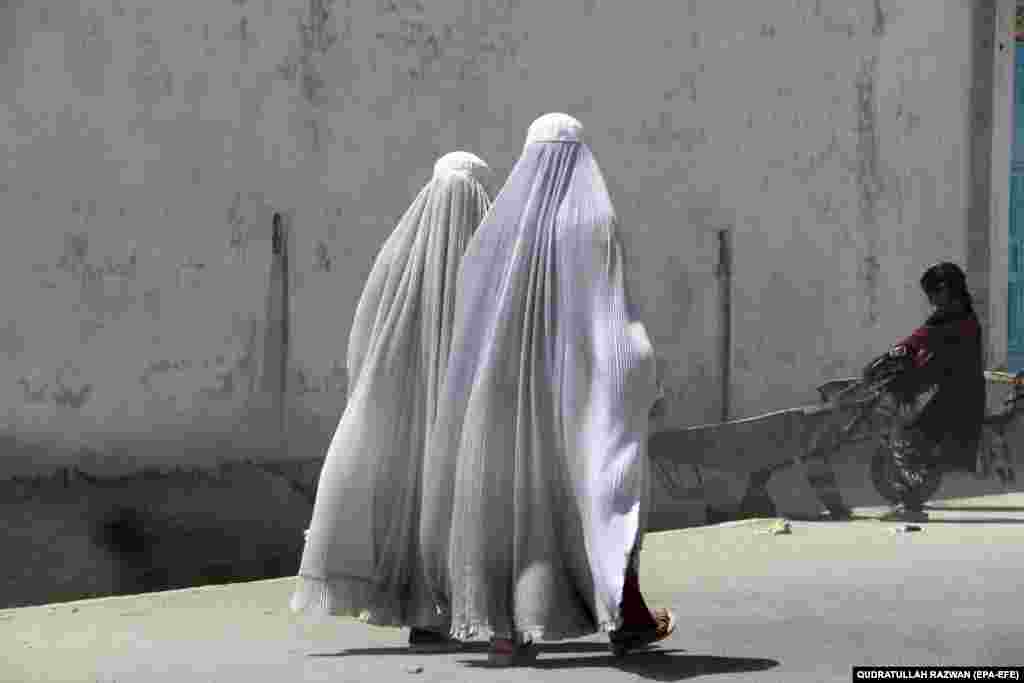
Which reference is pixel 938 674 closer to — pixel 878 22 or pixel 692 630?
pixel 692 630

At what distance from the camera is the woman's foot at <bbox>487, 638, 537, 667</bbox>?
600 cm

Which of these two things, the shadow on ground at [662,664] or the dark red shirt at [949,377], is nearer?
the shadow on ground at [662,664]

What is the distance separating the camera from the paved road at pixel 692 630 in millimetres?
5980

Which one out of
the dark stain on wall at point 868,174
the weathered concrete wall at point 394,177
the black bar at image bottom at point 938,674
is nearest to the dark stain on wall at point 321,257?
the weathered concrete wall at point 394,177

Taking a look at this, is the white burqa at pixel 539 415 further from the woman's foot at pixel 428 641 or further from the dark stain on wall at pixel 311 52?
the dark stain on wall at pixel 311 52

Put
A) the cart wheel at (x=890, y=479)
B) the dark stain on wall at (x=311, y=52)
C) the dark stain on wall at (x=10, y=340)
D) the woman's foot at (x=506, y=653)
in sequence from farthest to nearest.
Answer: the dark stain on wall at (x=311, y=52) < the dark stain on wall at (x=10, y=340) < the cart wheel at (x=890, y=479) < the woman's foot at (x=506, y=653)

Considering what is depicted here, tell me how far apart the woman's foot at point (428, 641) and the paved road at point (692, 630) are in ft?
0.26

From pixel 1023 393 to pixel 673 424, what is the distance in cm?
341

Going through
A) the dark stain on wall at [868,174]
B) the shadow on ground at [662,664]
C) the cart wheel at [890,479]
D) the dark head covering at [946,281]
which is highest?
the dark stain on wall at [868,174]

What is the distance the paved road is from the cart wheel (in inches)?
40.8

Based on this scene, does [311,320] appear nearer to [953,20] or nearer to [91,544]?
[91,544]

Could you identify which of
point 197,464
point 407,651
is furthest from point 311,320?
point 407,651

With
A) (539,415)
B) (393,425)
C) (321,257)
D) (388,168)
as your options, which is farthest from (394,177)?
(539,415)

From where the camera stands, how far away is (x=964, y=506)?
35.9 ft
